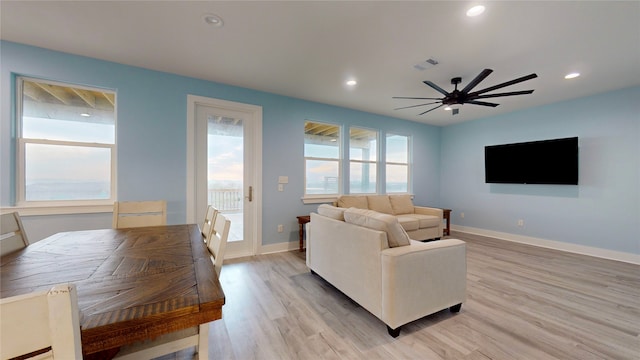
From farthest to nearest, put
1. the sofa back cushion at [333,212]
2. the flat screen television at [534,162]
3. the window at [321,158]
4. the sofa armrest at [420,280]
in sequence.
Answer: the window at [321,158] → the flat screen television at [534,162] → the sofa back cushion at [333,212] → the sofa armrest at [420,280]

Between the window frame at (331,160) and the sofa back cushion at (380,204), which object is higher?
the window frame at (331,160)

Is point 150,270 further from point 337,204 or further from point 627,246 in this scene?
point 627,246

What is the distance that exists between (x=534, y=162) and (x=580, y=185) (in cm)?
70

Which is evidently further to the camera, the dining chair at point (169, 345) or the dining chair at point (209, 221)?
the dining chair at point (209, 221)

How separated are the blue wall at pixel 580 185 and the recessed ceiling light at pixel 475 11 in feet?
11.7

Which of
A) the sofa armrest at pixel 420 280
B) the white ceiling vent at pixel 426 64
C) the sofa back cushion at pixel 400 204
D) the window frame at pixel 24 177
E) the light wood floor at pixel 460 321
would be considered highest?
the white ceiling vent at pixel 426 64

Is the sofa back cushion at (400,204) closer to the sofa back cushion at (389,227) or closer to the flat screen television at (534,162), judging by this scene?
the flat screen television at (534,162)

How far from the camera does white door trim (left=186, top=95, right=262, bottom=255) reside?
326 centimetres

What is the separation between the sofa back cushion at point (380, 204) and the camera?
451 centimetres

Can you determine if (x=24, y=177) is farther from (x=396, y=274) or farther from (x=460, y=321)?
(x=460, y=321)

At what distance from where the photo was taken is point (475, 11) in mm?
1928

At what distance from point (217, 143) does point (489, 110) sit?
16.4ft

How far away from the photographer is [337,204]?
423cm

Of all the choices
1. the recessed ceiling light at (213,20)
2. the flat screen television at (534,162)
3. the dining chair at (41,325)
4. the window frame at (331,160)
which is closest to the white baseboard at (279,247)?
the window frame at (331,160)
